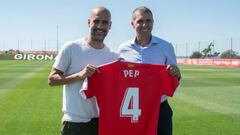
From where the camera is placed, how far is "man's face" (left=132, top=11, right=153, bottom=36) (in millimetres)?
5270

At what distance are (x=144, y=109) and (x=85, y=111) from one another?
72 cm

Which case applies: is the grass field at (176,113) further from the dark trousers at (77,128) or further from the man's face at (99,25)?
the man's face at (99,25)

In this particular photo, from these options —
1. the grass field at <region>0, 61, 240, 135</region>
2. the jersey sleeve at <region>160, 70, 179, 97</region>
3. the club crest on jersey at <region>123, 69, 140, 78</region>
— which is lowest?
the grass field at <region>0, 61, 240, 135</region>

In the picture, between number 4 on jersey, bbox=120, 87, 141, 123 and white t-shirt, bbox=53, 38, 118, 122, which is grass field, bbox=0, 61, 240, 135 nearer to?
number 4 on jersey, bbox=120, 87, 141, 123

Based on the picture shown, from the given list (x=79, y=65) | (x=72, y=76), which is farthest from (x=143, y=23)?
(x=72, y=76)

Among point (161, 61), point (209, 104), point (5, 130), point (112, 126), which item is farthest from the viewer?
point (209, 104)

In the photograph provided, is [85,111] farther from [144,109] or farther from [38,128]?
[38,128]

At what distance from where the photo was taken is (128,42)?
5527 mm

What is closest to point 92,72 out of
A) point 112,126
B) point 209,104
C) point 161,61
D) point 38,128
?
point 112,126

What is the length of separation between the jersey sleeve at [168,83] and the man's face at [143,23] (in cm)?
53

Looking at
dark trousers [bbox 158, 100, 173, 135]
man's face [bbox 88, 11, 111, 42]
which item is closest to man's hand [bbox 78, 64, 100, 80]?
man's face [bbox 88, 11, 111, 42]

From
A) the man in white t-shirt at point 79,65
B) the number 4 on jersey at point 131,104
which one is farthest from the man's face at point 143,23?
the number 4 on jersey at point 131,104

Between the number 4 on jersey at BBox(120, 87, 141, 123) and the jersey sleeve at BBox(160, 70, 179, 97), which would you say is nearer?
the number 4 on jersey at BBox(120, 87, 141, 123)

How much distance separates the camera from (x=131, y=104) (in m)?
5.05
